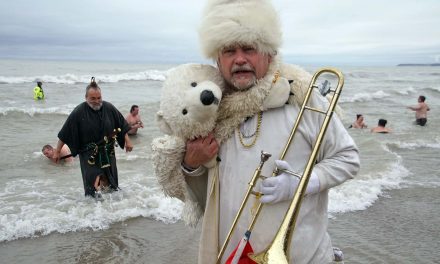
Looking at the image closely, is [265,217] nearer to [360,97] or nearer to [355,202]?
[355,202]

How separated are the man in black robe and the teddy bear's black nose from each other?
4.18m

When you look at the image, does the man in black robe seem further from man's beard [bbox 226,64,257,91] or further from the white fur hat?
man's beard [bbox 226,64,257,91]

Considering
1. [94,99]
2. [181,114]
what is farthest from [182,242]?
[181,114]

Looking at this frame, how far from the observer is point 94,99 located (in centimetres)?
577

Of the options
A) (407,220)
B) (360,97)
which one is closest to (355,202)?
(407,220)

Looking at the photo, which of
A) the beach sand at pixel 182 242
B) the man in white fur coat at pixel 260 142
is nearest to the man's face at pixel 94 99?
the beach sand at pixel 182 242

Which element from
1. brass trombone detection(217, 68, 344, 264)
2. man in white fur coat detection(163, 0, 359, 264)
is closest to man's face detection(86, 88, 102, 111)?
man in white fur coat detection(163, 0, 359, 264)

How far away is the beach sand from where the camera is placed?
450cm

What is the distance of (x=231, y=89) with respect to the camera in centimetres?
206

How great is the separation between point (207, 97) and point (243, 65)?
0.75ft

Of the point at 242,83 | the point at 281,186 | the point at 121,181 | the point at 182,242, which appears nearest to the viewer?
the point at 281,186

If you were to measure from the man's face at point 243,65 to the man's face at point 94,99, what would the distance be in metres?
4.13

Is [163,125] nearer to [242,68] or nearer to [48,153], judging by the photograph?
[242,68]

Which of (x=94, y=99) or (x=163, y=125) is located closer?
(x=163, y=125)
